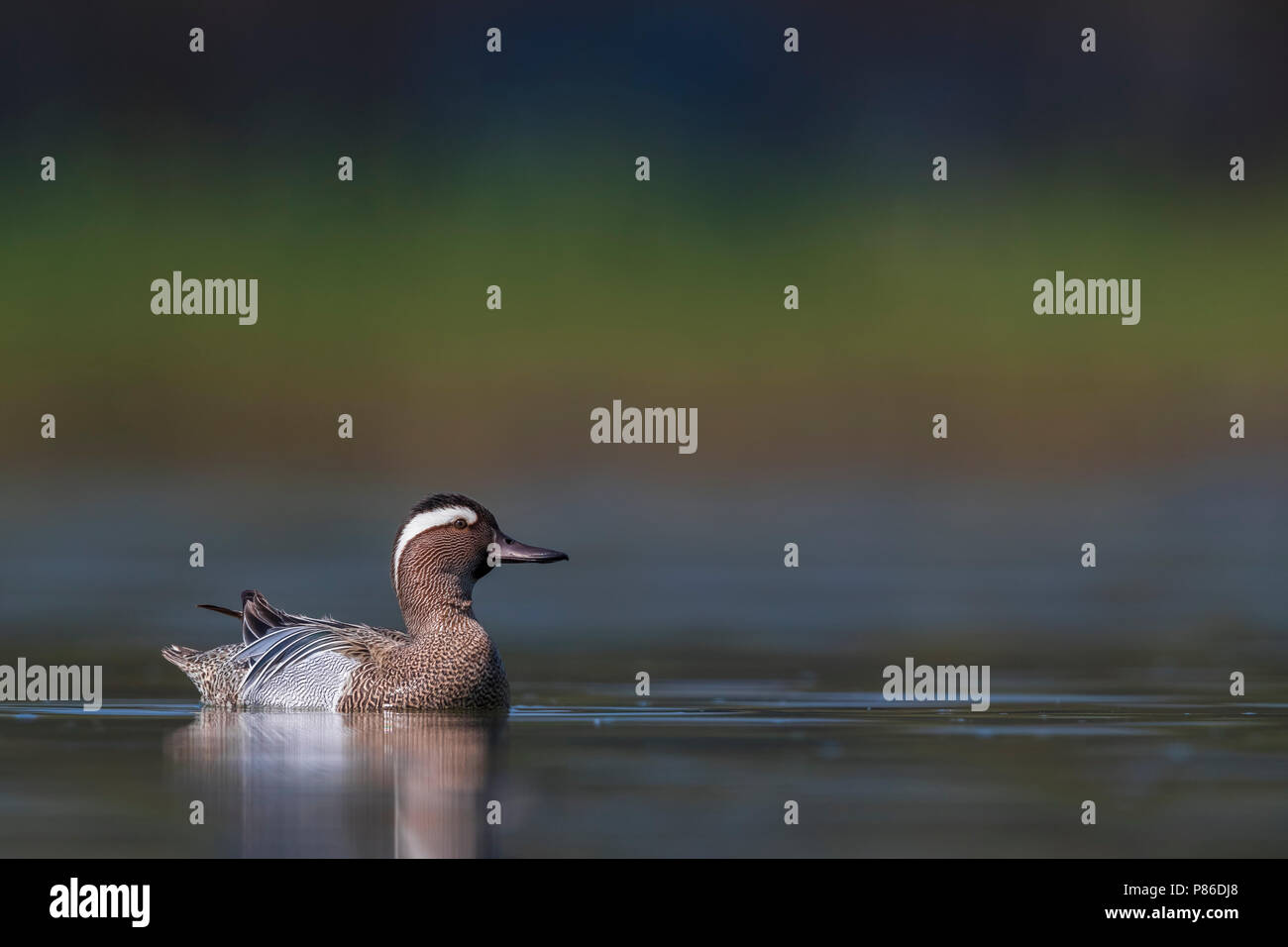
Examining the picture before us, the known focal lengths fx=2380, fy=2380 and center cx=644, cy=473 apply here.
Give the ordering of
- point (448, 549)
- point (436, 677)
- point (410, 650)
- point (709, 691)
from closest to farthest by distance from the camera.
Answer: point (436, 677) → point (410, 650) → point (448, 549) → point (709, 691)

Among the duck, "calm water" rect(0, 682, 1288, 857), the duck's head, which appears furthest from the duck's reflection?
the duck's head

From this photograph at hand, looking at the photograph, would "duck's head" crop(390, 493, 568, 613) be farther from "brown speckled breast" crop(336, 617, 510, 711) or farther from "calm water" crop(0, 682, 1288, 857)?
"calm water" crop(0, 682, 1288, 857)

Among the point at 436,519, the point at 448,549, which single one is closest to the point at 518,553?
the point at 448,549

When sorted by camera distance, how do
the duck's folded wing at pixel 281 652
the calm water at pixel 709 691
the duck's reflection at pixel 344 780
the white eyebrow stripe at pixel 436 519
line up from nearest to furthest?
the duck's reflection at pixel 344 780 → the calm water at pixel 709 691 → the duck's folded wing at pixel 281 652 → the white eyebrow stripe at pixel 436 519

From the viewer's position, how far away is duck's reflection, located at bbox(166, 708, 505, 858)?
958cm

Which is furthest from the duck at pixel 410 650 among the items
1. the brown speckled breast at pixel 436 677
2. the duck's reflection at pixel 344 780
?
the duck's reflection at pixel 344 780

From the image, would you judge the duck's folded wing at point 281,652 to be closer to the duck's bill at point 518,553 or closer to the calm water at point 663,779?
the calm water at point 663,779

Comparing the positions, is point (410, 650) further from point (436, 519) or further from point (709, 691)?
point (709, 691)

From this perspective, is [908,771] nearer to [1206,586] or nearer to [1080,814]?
[1080,814]

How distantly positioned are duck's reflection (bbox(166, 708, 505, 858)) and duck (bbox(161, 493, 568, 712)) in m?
0.15

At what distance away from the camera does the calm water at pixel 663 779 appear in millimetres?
9656

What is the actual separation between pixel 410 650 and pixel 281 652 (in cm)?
89

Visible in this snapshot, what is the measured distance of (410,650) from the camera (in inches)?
533

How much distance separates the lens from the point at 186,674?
14.9 meters
